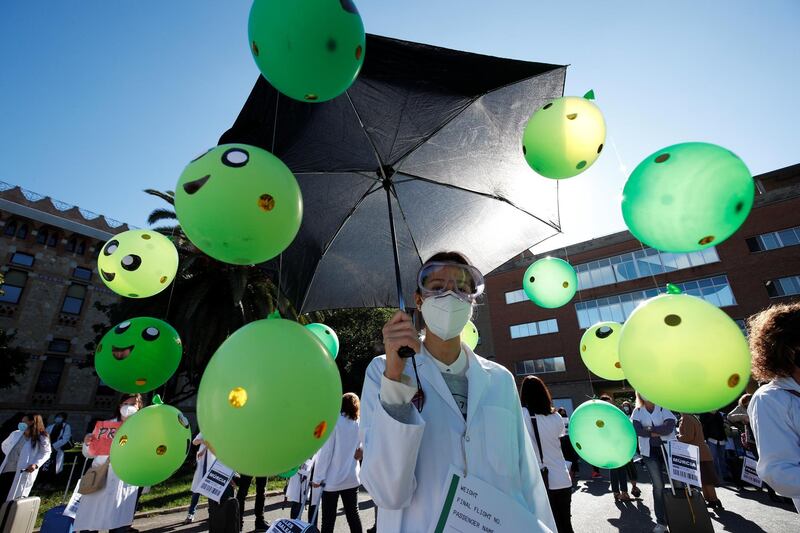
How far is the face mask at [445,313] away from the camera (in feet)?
6.31

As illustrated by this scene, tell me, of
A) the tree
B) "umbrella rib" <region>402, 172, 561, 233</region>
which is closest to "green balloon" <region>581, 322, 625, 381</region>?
"umbrella rib" <region>402, 172, 561, 233</region>

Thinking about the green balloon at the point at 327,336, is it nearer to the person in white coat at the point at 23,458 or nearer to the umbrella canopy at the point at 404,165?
the umbrella canopy at the point at 404,165

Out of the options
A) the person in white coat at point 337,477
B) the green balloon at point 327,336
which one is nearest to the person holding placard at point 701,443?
the person in white coat at point 337,477

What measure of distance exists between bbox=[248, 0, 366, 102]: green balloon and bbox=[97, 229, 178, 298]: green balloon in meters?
2.40

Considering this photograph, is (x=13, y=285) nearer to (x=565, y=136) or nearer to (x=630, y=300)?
(x=565, y=136)

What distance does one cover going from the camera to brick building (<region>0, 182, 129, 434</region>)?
2416cm

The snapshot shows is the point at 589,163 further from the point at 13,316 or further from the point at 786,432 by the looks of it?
the point at 13,316

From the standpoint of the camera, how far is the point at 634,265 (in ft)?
89.3

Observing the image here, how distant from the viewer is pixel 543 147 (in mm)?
3021

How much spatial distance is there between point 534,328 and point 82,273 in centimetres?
3500

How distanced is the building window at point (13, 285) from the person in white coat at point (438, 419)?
111 ft

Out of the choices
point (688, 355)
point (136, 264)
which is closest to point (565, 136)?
point (688, 355)

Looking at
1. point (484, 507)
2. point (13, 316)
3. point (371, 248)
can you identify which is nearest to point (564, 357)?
point (371, 248)

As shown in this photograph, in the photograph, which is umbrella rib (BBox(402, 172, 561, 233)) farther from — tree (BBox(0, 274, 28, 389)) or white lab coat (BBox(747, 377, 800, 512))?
tree (BBox(0, 274, 28, 389))
